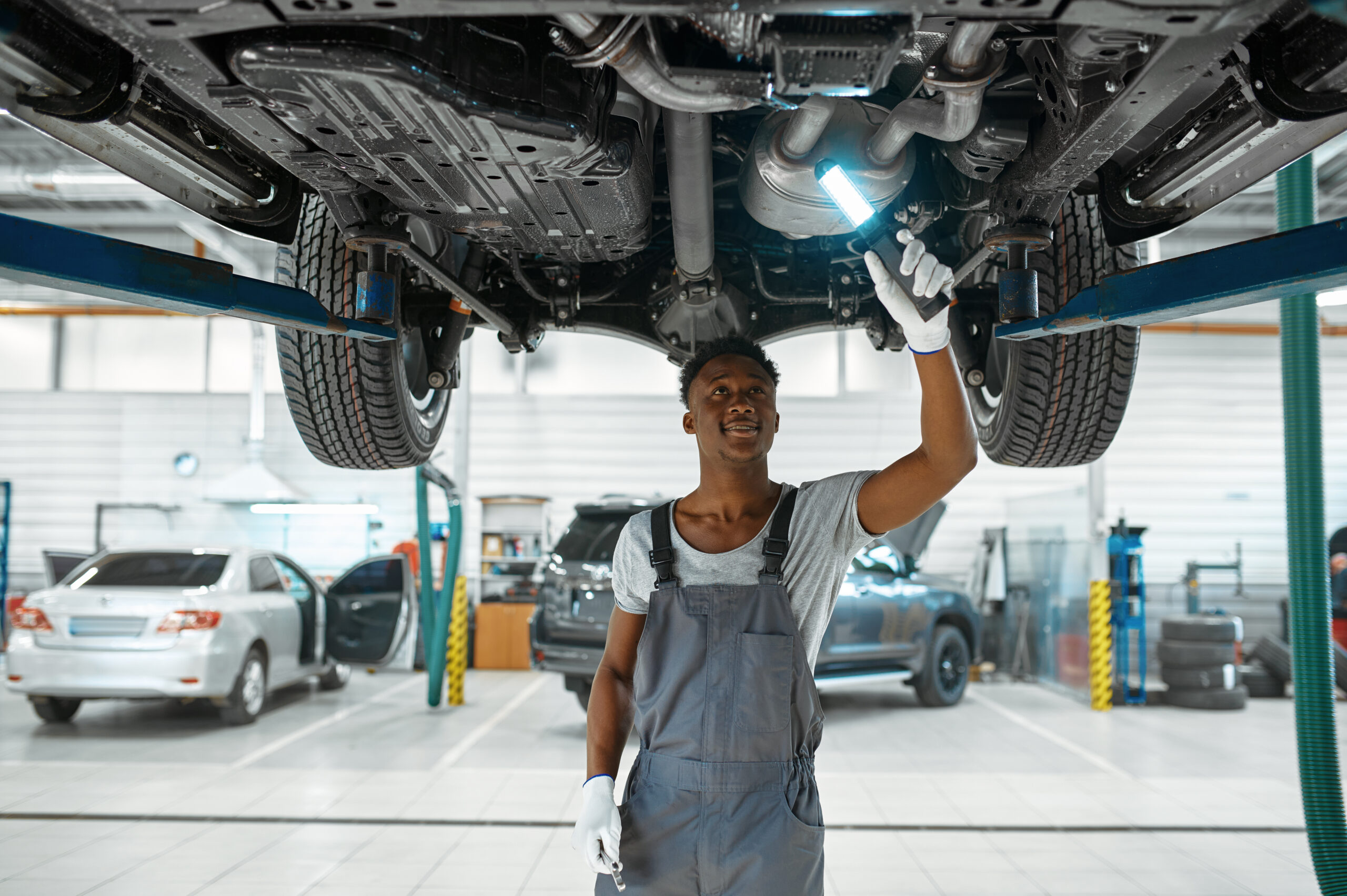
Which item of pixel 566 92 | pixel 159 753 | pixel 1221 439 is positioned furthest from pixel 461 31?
pixel 1221 439

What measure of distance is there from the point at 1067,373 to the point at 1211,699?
21.0ft

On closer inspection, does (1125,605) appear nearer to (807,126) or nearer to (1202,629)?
(1202,629)

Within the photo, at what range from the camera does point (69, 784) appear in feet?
14.5

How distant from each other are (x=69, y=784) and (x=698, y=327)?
4.00 metres

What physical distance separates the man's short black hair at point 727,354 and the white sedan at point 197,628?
4571 mm

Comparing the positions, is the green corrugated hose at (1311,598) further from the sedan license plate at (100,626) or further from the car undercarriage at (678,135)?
the sedan license plate at (100,626)

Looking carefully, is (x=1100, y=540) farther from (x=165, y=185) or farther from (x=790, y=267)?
(x=165, y=185)

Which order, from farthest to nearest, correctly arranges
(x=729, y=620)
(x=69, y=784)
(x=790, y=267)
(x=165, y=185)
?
(x=69, y=784), (x=790, y=267), (x=165, y=185), (x=729, y=620)

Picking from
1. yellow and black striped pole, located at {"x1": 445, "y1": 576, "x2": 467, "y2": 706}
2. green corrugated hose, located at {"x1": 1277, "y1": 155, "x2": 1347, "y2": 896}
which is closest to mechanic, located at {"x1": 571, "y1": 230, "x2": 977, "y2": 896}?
green corrugated hose, located at {"x1": 1277, "y1": 155, "x2": 1347, "y2": 896}

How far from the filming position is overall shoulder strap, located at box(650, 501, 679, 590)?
166 centimetres

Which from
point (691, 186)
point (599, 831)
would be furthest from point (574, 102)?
point (599, 831)

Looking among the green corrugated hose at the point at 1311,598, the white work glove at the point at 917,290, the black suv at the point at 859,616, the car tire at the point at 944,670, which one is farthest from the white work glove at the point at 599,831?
the car tire at the point at 944,670

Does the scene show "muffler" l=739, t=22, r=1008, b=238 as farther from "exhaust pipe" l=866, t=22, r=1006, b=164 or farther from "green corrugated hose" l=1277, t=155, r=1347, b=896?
"green corrugated hose" l=1277, t=155, r=1347, b=896

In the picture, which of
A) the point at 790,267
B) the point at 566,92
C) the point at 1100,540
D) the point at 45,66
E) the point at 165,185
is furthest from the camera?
the point at 1100,540
